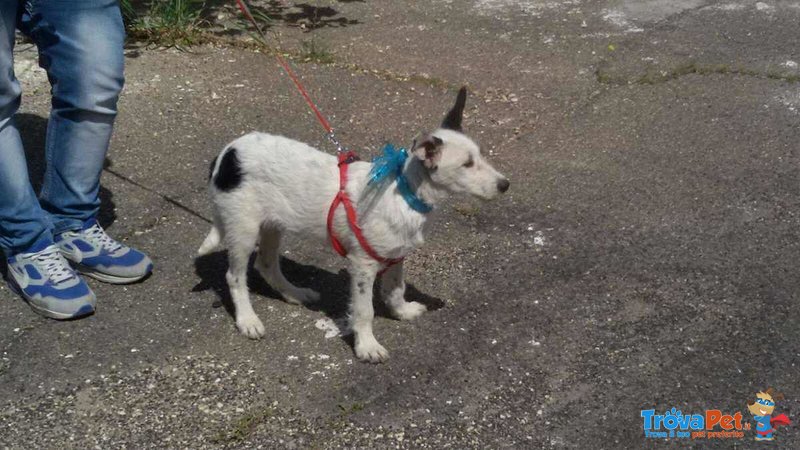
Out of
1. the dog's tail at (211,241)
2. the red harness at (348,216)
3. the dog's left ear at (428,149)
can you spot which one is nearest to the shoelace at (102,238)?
the dog's tail at (211,241)

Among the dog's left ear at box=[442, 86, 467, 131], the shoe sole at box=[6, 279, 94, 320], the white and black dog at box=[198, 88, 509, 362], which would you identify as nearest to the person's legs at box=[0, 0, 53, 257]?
the shoe sole at box=[6, 279, 94, 320]

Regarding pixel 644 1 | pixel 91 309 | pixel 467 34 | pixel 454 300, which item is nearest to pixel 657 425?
pixel 454 300

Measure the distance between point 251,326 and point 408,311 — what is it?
0.73 m

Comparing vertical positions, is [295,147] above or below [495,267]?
above

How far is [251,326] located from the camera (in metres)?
4.09

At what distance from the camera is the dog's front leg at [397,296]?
4.14m

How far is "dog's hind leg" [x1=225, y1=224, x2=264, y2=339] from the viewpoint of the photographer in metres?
4.02

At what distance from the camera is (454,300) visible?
173 inches

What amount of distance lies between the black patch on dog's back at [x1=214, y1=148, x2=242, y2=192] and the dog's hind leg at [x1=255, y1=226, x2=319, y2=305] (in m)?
0.43

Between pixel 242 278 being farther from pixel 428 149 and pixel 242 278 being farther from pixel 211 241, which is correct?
pixel 428 149

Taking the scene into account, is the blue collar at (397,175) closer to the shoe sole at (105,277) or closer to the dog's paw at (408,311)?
the dog's paw at (408,311)

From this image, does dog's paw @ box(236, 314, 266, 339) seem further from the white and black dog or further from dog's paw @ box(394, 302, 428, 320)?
dog's paw @ box(394, 302, 428, 320)

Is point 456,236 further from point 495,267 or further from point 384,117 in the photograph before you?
point 384,117

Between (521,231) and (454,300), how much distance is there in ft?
2.51
